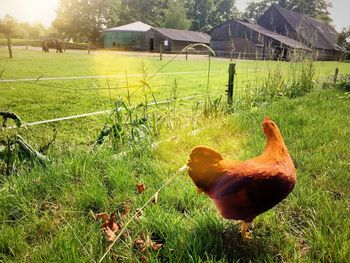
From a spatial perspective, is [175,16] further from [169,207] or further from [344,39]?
[169,207]

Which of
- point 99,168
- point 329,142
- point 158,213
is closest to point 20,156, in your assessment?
point 99,168

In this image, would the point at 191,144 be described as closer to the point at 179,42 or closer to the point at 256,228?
the point at 256,228

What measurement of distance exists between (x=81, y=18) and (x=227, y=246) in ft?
241

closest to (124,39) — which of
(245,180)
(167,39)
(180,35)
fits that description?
(167,39)

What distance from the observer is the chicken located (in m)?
1.53

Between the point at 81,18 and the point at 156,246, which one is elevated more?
the point at 81,18

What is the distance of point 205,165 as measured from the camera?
1.67 metres

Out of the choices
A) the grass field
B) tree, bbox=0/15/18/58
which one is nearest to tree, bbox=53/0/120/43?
tree, bbox=0/15/18/58

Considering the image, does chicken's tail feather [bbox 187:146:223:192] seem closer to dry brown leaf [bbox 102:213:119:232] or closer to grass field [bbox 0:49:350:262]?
grass field [bbox 0:49:350:262]

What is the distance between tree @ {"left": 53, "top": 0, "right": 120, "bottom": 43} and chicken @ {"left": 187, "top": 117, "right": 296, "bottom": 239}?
71.5 metres

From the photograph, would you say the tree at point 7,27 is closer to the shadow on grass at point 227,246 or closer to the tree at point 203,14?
the shadow on grass at point 227,246

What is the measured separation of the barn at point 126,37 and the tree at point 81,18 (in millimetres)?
11018

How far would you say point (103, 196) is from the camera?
7.34 ft

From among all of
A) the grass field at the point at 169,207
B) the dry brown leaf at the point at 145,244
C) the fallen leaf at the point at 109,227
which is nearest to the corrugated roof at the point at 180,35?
the grass field at the point at 169,207
